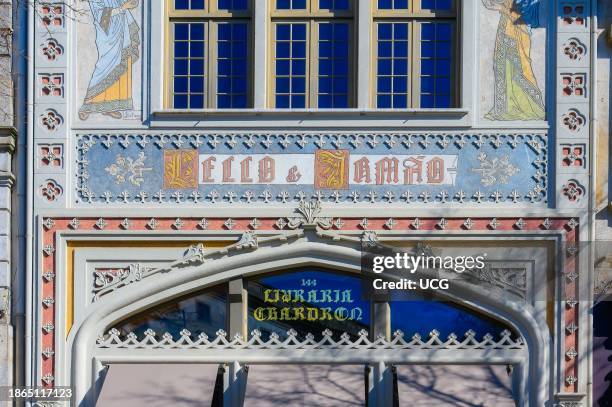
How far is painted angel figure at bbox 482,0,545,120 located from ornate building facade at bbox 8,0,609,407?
22 mm

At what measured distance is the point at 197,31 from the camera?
53.6 ft

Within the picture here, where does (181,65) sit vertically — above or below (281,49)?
below

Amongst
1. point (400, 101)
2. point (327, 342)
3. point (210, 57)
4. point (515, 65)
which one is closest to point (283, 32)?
point (210, 57)

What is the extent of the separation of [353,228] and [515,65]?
3091 mm

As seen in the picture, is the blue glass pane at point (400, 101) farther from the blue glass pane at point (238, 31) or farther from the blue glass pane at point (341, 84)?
the blue glass pane at point (238, 31)

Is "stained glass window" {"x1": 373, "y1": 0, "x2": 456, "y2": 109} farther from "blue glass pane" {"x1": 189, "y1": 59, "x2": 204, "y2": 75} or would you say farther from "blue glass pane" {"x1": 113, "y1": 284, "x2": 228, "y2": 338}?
"blue glass pane" {"x1": 113, "y1": 284, "x2": 228, "y2": 338}

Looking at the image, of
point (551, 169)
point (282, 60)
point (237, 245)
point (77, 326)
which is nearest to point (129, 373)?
point (77, 326)

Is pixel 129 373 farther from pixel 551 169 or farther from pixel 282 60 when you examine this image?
pixel 551 169

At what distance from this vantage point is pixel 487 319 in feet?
51.9

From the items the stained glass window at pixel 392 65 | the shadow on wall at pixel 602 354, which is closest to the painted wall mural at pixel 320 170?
the stained glass window at pixel 392 65

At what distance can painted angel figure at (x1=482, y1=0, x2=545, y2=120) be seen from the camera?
15844mm

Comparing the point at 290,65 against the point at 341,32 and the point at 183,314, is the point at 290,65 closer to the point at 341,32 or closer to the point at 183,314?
the point at 341,32

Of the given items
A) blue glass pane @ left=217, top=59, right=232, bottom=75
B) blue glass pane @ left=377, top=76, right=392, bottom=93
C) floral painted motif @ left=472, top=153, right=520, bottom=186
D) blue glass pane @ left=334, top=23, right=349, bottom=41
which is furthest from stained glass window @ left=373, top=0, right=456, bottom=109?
blue glass pane @ left=217, top=59, right=232, bottom=75

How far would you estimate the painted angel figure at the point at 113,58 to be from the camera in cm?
1602
